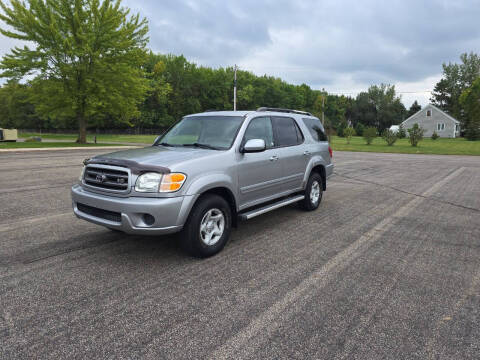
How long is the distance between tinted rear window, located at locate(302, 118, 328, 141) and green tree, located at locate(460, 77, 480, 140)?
180 ft

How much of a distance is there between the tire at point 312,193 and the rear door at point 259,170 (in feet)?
3.60

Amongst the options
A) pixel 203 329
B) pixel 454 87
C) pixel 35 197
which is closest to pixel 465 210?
pixel 203 329

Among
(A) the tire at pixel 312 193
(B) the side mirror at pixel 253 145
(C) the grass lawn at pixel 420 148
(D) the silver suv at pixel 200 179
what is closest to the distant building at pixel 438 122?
(C) the grass lawn at pixel 420 148

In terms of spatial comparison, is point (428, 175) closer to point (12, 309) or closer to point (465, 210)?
point (465, 210)

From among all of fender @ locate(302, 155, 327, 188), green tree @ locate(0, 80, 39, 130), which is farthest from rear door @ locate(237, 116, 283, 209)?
green tree @ locate(0, 80, 39, 130)

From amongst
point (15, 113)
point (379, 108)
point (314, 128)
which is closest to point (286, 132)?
point (314, 128)

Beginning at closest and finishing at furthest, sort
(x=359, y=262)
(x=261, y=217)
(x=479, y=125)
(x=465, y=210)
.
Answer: (x=359, y=262), (x=261, y=217), (x=465, y=210), (x=479, y=125)

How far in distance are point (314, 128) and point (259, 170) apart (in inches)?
96.7

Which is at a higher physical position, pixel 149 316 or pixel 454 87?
pixel 454 87

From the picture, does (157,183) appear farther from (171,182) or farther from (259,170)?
(259,170)

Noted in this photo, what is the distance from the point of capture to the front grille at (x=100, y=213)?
12.6 feet

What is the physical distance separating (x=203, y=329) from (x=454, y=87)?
100m

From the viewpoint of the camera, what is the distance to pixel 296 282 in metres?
3.56

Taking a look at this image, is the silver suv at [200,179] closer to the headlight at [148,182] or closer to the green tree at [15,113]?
the headlight at [148,182]
